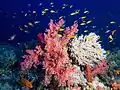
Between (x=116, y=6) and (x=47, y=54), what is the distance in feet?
87.0

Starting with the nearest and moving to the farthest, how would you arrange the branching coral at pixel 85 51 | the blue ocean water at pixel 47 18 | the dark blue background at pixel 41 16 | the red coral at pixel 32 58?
1. the red coral at pixel 32 58
2. the branching coral at pixel 85 51
3. the blue ocean water at pixel 47 18
4. the dark blue background at pixel 41 16

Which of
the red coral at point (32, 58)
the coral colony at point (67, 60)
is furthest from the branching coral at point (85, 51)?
the red coral at point (32, 58)

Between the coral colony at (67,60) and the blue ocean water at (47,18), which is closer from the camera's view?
the coral colony at (67,60)

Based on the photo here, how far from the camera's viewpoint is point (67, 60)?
624 centimetres

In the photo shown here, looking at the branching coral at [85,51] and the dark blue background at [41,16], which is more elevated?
the dark blue background at [41,16]

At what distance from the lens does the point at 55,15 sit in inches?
1045

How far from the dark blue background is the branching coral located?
33.4ft

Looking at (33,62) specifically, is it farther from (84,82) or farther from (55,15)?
(55,15)

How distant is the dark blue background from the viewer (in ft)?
64.8

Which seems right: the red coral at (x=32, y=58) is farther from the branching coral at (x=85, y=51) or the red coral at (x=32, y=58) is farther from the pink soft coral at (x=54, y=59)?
the branching coral at (x=85, y=51)

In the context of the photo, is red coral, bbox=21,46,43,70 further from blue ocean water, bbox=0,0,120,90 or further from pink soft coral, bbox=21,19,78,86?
blue ocean water, bbox=0,0,120,90

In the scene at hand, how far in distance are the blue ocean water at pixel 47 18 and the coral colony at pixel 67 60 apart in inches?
341

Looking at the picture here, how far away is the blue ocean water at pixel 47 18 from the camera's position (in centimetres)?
1902

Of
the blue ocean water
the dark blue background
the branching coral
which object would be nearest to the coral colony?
the branching coral
